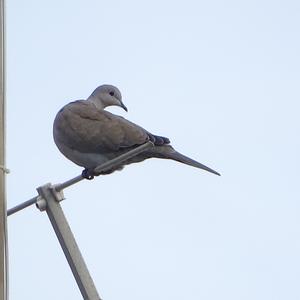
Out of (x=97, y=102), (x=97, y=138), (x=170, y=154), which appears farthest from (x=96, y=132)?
(x=97, y=102)

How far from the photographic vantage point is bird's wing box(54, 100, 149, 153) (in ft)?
19.1

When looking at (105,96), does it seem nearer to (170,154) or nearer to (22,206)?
(170,154)

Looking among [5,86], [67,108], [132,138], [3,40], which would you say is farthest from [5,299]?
[67,108]

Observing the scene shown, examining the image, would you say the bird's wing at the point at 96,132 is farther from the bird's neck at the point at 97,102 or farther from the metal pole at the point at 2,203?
the metal pole at the point at 2,203

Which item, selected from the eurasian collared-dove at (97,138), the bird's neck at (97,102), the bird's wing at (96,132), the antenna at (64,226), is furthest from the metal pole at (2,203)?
the bird's neck at (97,102)

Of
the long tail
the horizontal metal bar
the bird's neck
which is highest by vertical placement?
the bird's neck

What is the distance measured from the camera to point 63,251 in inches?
127

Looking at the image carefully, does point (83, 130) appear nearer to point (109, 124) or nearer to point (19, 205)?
point (109, 124)

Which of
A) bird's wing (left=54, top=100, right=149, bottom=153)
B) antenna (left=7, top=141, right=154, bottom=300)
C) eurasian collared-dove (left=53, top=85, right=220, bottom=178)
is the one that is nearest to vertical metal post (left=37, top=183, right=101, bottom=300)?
antenna (left=7, top=141, right=154, bottom=300)

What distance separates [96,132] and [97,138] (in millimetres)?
69

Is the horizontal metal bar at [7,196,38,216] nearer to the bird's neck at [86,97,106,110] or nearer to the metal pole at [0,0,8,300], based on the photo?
the metal pole at [0,0,8,300]

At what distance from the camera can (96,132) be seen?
595 cm

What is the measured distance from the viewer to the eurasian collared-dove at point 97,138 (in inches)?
227

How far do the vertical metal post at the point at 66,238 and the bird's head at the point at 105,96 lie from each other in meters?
3.62
